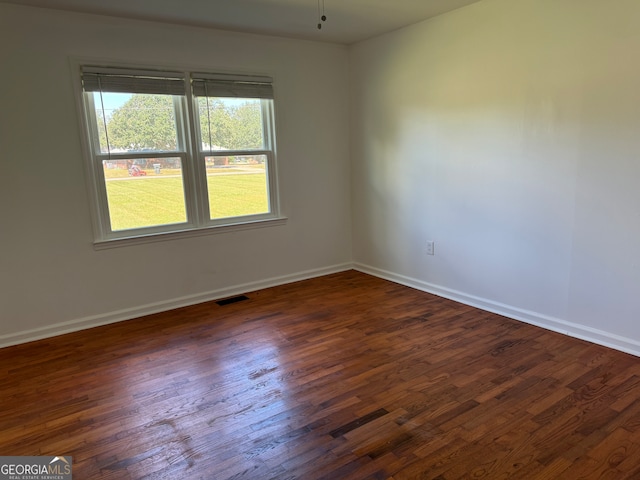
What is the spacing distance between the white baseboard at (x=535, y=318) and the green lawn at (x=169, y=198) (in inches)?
66.0

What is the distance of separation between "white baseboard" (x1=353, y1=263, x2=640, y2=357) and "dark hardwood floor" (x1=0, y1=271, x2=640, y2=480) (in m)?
0.10

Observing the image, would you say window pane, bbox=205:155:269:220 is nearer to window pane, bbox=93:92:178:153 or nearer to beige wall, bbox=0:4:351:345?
beige wall, bbox=0:4:351:345

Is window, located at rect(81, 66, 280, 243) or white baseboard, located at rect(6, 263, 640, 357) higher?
window, located at rect(81, 66, 280, 243)

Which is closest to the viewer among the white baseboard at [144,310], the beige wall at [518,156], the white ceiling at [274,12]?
the beige wall at [518,156]

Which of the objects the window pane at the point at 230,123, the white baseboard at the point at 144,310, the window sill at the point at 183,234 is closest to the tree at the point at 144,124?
the window pane at the point at 230,123

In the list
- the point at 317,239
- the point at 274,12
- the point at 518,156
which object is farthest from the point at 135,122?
the point at 518,156

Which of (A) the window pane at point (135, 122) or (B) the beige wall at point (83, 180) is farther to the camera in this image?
(A) the window pane at point (135, 122)

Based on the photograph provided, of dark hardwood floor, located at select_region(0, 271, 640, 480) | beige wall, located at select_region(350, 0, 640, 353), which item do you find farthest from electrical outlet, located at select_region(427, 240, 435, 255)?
dark hardwood floor, located at select_region(0, 271, 640, 480)

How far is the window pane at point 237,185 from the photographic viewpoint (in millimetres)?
3971

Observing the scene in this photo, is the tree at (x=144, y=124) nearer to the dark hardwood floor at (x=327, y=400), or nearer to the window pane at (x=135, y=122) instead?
the window pane at (x=135, y=122)

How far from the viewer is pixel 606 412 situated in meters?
2.13

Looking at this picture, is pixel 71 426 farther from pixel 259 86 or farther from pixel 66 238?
pixel 259 86

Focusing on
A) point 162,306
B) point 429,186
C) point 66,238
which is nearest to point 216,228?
point 162,306

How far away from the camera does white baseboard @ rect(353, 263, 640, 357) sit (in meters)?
2.78
